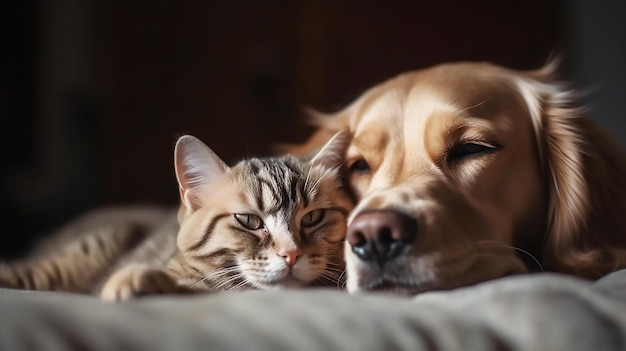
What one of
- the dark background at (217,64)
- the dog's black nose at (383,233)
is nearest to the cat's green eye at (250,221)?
the dog's black nose at (383,233)

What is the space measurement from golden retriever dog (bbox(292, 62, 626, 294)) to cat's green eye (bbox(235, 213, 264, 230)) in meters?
0.19

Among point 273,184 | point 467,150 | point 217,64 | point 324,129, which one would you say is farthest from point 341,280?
point 217,64

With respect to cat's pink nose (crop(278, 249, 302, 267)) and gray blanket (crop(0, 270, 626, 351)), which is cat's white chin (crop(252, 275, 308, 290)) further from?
gray blanket (crop(0, 270, 626, 351))

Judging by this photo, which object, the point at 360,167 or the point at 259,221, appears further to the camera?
the point at 360,167

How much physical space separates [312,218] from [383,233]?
0.82 feet

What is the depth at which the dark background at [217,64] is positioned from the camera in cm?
320

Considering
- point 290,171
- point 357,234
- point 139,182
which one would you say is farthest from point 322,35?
point 357,234

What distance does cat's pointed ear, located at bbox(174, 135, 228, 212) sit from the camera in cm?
131

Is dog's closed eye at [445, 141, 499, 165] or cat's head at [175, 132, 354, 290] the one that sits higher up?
dog's closed eye at [445, 141, 499, 165]

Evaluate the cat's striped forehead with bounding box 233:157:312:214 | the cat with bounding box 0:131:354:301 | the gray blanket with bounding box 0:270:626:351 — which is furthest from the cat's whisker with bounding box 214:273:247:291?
the gray blanket with bounding box 0:270:626:351

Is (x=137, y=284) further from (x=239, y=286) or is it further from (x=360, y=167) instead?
(x=360, y=167)

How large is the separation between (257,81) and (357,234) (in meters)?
2.27

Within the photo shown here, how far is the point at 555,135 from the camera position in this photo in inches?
56.5

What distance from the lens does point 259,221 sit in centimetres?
128
